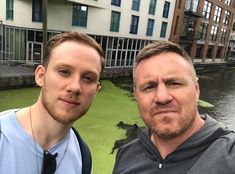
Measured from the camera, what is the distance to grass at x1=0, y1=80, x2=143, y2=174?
24.8 ft

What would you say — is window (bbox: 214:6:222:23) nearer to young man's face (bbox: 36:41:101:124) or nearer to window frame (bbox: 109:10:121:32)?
window frame (bbox: 109:10:121:32)

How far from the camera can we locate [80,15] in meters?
18.7

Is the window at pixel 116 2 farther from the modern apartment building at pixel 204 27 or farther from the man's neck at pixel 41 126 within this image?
the man's neck at pixel 41 126

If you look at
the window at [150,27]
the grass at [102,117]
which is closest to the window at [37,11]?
the grass at [102,117]

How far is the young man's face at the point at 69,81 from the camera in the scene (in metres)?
2.00

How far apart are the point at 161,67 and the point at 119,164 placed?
3.06 feet

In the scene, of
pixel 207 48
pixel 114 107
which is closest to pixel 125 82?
pixel 114 107

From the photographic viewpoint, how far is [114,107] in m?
12.4

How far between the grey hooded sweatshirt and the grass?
14.5ft

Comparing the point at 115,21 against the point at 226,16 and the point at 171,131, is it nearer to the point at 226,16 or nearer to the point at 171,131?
the point at 171,131

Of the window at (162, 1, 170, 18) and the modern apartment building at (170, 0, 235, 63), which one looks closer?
the window at (162, 1, 170, 18)

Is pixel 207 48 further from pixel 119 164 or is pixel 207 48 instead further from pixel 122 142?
pixel 119 164

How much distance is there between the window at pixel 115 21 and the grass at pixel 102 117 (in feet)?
22.4

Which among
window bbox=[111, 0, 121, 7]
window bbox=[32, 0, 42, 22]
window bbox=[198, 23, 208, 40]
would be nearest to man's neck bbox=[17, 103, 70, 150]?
window bbox=[32, 0, 42, 22]
